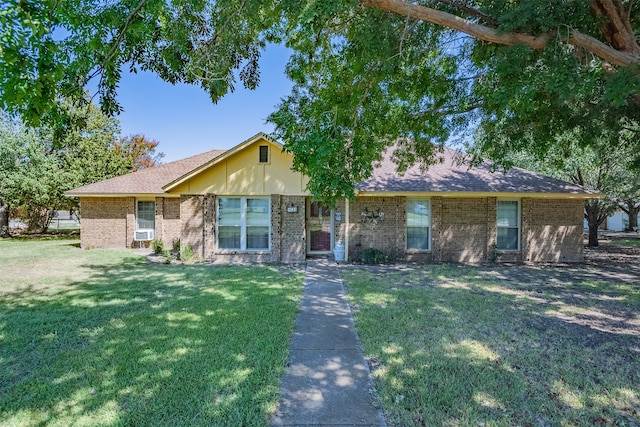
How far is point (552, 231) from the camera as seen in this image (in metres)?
12.9

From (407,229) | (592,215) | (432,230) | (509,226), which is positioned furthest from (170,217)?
(592,215)

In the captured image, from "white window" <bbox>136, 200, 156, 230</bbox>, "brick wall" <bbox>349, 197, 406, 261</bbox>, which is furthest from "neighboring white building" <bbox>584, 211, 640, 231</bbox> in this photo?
"white window" <bbox>136, 200, 156, 230</bbox>

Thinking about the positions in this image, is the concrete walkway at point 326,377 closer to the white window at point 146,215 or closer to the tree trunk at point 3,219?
the white window at point 146,215

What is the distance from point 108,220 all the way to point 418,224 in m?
15.0

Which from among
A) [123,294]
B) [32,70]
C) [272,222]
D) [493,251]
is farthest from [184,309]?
[493,251]

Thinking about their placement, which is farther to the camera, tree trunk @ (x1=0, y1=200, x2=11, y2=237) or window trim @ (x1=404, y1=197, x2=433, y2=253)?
tree trunk @ (x1=0, y1=200, x2=11, y2=237)

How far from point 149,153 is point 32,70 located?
29.5m

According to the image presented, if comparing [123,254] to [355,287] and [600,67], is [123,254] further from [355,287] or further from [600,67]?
[600,67]

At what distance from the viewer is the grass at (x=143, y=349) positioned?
319cm

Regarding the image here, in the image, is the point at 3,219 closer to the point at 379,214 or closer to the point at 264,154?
the point at 264,154

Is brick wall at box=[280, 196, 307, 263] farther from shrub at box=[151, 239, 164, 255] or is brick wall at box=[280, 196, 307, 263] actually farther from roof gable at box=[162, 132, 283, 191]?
shrub at box=[151, 239, 164, 255]

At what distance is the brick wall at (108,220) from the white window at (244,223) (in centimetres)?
687

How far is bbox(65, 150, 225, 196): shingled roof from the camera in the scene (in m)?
15.4

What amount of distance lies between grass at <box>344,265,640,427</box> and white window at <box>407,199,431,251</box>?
4242mm
